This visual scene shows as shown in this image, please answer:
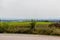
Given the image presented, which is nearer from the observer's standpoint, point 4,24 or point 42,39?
point 42,39

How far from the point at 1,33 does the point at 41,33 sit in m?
1.84

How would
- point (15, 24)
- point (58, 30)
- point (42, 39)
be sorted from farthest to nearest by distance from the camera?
point (15, 24) → point (58, 30) → point (42, 39)

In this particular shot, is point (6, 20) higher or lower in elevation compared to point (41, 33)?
higher

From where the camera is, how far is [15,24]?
6.96 m

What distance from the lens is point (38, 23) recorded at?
22.4ft

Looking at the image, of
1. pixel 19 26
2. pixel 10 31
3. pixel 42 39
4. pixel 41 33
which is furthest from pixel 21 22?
pixel 42 39

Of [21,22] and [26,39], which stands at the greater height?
[21,22]

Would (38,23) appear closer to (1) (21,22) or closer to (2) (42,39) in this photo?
(1) (21,22)

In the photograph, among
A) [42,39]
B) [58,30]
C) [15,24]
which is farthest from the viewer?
[15,24]

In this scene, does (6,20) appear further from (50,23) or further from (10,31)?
(50,23)

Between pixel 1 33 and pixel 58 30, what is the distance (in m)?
2.56

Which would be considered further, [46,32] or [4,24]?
[4,24]

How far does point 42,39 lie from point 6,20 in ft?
6.98

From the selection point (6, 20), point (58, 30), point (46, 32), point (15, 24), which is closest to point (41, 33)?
point (46, 32)
